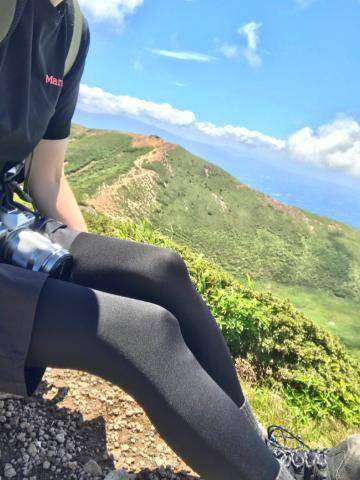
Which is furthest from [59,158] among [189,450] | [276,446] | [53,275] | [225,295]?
[225,295]

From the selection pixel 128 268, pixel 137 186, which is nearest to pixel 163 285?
pixel 128 268

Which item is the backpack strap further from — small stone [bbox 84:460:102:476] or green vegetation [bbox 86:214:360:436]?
green vegetation [bbox 86:214:360:436]

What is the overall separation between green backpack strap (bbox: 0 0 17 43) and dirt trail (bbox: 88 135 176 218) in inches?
2154

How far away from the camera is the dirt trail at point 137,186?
6319cm

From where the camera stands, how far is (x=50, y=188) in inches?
111

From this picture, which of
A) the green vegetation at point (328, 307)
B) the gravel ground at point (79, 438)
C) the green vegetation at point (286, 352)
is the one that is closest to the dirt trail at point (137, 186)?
the green vegetation at point (328, 307)

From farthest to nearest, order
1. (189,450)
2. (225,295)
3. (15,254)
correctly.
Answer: (225,295)
(15,254)
(189,450)

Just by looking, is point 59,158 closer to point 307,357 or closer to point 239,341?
point 239,341

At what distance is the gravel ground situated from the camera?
2.42 metres

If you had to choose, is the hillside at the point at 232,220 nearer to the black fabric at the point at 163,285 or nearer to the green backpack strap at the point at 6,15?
the black fabric at the point at 163,285

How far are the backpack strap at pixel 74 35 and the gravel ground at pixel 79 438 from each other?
1925 millimetres

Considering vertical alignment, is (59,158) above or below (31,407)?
above

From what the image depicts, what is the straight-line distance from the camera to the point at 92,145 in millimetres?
86562

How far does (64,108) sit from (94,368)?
1528 mm
